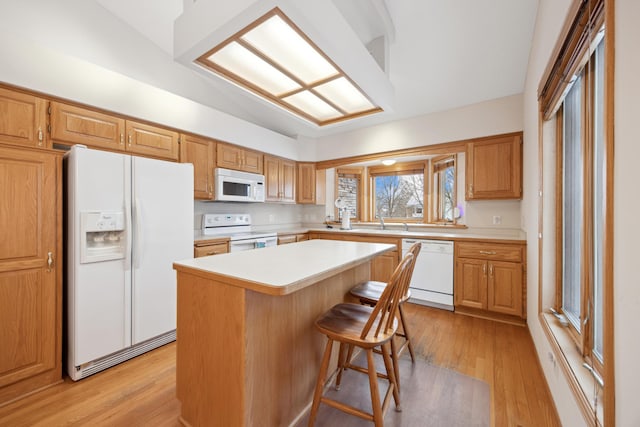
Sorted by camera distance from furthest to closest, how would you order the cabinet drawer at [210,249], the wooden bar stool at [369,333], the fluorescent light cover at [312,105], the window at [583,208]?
the cabinet drawer at [210,249] → the fluorescent light cover at [312,105] → the wooden bar stool at [369,333] → the window at [583,208]

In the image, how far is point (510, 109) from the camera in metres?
3.08

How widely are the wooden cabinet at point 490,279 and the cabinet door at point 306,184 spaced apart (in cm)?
257

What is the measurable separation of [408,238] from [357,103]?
6.57 feet

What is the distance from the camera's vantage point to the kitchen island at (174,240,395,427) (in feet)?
3.79

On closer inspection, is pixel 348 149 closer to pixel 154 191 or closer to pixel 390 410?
pixel 154 191

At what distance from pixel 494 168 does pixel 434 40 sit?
1647 millimetres

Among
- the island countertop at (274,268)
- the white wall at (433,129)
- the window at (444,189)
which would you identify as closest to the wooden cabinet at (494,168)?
the white wall at (433,129)

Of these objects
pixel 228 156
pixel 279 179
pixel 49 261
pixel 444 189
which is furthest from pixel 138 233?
pixel 444 189

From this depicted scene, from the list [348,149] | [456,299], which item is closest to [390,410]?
[456,299]

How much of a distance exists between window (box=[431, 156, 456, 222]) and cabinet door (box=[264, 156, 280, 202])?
2.47 metres

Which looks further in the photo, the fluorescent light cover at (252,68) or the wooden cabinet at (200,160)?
the wooden cabinet at (200,160)

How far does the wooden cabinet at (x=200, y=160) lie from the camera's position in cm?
302

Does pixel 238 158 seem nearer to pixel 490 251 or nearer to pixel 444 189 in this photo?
pixel 444 189

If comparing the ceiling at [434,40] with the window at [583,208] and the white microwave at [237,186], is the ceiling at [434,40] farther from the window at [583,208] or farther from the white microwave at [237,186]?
the white microwave at [237,186]
